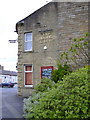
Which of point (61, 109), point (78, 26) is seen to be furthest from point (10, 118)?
point (78, 26)

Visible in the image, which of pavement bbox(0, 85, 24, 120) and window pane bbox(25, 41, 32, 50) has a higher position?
window pane bbox(25, 41, 32, 50)

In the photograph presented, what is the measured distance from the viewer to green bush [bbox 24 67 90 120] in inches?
216

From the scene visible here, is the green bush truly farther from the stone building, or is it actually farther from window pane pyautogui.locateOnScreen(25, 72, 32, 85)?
window pane pyautogui.locateOnScreen(25, 72, 32, 85)

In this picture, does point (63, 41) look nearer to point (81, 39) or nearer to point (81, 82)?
point (81, 39)

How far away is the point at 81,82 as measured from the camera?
19.6 feet

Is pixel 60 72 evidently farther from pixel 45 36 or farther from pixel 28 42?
pixel 28 42

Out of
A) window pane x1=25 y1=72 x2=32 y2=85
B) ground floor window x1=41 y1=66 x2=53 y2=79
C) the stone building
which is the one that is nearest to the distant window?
the stone building

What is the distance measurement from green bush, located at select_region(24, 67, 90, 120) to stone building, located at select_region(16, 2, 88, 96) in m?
6.49

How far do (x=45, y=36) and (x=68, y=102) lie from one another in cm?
948

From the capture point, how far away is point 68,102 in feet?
18.5

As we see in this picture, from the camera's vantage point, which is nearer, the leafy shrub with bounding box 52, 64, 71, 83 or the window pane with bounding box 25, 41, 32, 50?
the leafy shrub with bounding box 52, 64, 71, 83

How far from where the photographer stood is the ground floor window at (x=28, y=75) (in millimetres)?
15163

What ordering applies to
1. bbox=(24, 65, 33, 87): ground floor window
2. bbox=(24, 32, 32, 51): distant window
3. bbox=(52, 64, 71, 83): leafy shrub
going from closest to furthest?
bbox=(52, 64, 71, 83): leafy shrub < bbox=(24, 65, 33, 87): ground floor window < bbox=(24, 32, 32, 51): distant window

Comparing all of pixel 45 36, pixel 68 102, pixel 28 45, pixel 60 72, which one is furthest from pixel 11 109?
pixel 28 45
